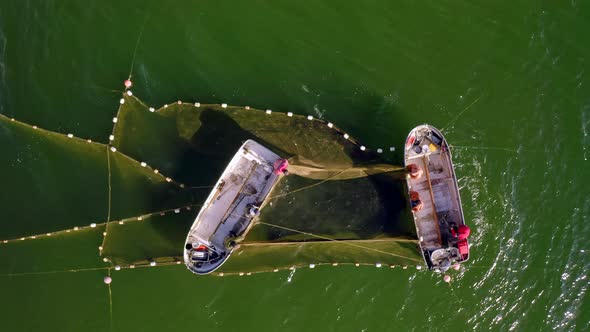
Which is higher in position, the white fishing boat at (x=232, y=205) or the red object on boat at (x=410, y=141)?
the red object on boat at (x=410, y=141)

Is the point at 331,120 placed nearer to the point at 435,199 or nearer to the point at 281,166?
the point at 281,166

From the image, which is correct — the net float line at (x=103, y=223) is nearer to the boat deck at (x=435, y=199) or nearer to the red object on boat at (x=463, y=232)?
the boat deck at (x=435, y=199)

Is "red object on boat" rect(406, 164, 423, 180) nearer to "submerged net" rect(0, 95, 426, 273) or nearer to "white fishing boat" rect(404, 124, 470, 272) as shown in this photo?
"white fishing boat" rect(404, 124, 470, 272)

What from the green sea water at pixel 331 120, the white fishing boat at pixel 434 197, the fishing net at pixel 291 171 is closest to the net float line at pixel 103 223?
the green sea water at pixel 331 120

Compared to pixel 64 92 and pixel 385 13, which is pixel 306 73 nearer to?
pixel 385 13

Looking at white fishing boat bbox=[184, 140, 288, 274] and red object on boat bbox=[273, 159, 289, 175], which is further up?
red object on boat bbox=[273, 159, 289, 175]

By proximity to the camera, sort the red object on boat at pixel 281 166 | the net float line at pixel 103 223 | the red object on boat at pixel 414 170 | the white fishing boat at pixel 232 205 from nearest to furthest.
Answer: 1. the red object on boat at pixel 281 166
2. the white fishing boat at pixel 232 205
3. the red object on boat at pixel 414 170
4. the net float line at pixel 103 223

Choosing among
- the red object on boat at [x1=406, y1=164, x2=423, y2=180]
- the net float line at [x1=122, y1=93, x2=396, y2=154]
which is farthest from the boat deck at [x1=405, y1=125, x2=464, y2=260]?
the net float line at [x1=122, y1=93, x2=396, y2=154]

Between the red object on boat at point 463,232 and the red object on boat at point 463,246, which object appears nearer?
the red object on boat at point 463,232

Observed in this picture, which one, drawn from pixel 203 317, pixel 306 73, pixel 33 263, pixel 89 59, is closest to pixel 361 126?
pixel 306 73
